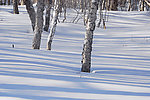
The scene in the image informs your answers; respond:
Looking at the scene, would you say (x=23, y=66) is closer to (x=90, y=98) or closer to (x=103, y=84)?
(x=103, y=84)

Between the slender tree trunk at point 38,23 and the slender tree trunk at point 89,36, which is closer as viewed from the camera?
the slender tree trunk at point 89,36

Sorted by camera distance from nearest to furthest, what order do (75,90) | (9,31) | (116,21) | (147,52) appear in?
(75,90) → (147,52) → (9,31) → (116,21)

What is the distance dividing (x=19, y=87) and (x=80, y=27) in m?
15.6

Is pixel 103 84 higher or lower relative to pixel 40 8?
lower

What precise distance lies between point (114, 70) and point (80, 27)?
41.4ft

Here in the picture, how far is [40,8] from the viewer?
10.0m

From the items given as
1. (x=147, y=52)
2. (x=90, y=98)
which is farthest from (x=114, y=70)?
(x=147, y=52)

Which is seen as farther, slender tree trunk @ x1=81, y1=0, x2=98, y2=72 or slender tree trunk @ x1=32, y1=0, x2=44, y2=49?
slender tree trunk @ x1=32, y1=0, x2=44, y2=49

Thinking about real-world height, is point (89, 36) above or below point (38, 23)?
below

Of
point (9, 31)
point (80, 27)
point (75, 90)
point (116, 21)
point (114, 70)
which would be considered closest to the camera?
point (75, 90)

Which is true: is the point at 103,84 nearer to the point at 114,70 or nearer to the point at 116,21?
the point at 114,70

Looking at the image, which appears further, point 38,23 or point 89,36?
point 38,23

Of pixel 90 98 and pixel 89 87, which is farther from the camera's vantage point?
pixel 89 87

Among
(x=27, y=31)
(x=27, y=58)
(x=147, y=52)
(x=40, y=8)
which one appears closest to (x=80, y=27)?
(x=27, y=31)
